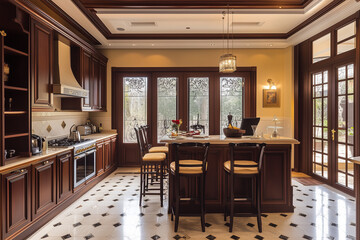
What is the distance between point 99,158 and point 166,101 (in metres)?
2.31

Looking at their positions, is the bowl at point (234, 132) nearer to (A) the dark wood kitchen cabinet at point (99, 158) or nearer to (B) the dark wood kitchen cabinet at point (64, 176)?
(B) the dark wood kitchen cabinet at point (64, 176)

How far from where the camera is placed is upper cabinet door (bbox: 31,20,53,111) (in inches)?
117

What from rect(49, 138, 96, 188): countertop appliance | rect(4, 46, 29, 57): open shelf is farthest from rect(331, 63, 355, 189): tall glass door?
rect(4, 46, 29, 57): open shelf

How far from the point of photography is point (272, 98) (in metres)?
5.84

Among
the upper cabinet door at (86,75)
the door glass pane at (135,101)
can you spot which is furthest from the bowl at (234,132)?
the door glass pane at (135,101)

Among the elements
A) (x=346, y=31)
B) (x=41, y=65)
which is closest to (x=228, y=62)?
(x=346, y=31)

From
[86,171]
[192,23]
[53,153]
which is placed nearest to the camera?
[53,153]

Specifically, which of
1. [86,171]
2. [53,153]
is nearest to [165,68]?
[86,171]

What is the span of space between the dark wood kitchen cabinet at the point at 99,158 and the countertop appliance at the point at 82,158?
17cm

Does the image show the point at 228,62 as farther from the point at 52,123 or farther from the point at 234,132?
the point at 52,123

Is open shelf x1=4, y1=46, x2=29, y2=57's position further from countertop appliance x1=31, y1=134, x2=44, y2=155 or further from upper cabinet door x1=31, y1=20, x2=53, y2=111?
countertop appliance x1=31, y1=134, x2=44, y2=155

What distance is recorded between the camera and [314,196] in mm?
3895

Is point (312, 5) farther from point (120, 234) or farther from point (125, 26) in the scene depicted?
point (120, 234)

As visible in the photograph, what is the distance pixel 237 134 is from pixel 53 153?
2654 millimetres
